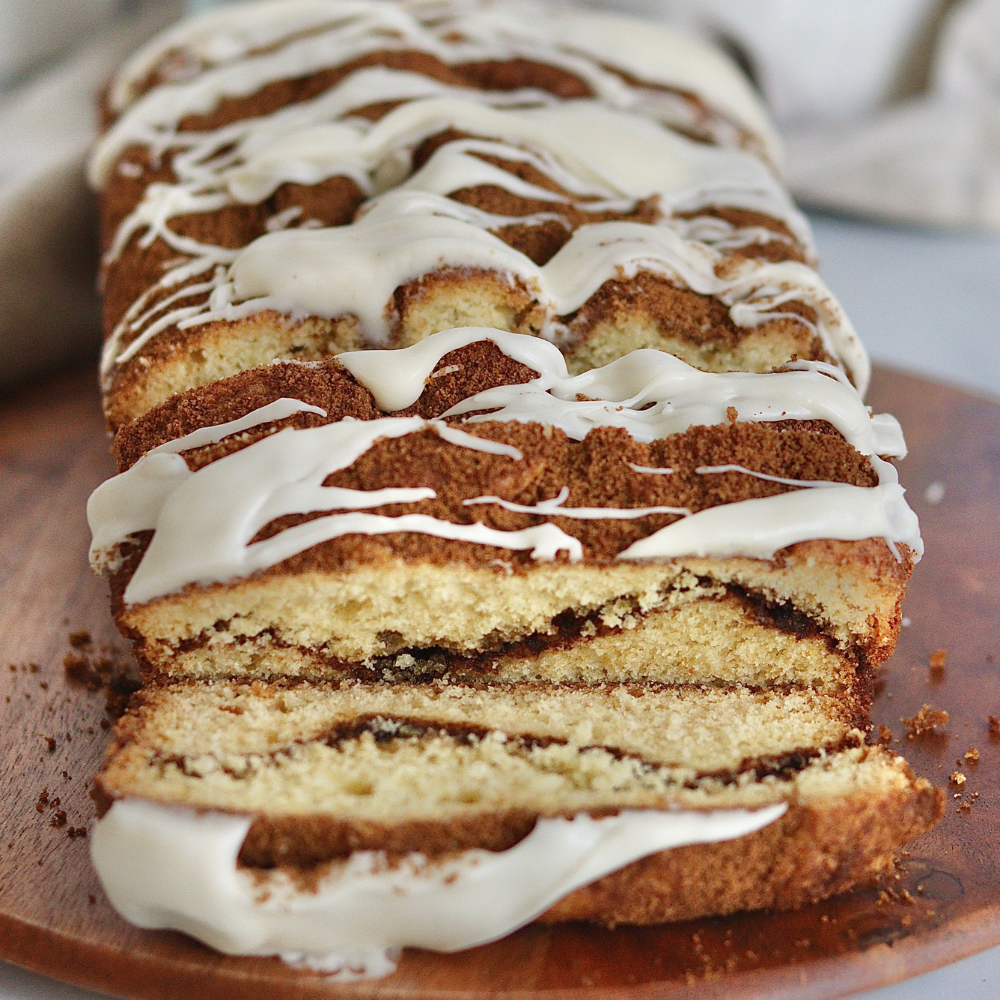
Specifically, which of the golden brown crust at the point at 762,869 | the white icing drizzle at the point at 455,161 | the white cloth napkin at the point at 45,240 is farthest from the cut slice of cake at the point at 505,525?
the white cloth napkin at the point at 45,240

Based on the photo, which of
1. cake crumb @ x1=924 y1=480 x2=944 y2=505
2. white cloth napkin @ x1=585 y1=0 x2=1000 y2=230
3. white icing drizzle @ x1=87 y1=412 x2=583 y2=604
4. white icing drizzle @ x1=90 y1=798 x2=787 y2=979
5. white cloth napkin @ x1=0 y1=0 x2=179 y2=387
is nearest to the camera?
white icing drizzle @ x1=90 y1=798 x2=787 y2=979

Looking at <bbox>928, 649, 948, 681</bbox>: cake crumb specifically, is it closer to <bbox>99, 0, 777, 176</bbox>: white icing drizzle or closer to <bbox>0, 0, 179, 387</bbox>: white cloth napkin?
<bbox>99, 0, 777, 176</bbox>: white icing drizzle

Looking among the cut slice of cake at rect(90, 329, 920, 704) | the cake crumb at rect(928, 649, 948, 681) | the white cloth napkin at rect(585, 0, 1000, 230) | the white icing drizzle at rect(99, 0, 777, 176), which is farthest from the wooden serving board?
the white cloth napkin at rect(585, 0, 1000, 230)

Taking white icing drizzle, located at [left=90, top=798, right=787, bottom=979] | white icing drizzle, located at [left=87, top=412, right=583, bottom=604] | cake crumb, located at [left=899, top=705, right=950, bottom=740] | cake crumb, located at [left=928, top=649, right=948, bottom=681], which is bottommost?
cake crumb, located at [left=928, top=649, right=948, bottom=681]

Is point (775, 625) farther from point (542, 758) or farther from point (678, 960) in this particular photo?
point (678, 960)

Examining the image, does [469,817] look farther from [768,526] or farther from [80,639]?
[80,639]

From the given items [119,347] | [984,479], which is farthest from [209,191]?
[984,479]

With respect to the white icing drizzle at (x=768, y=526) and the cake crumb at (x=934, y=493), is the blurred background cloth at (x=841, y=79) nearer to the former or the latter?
the cake crumb at (x=934, y=493)
